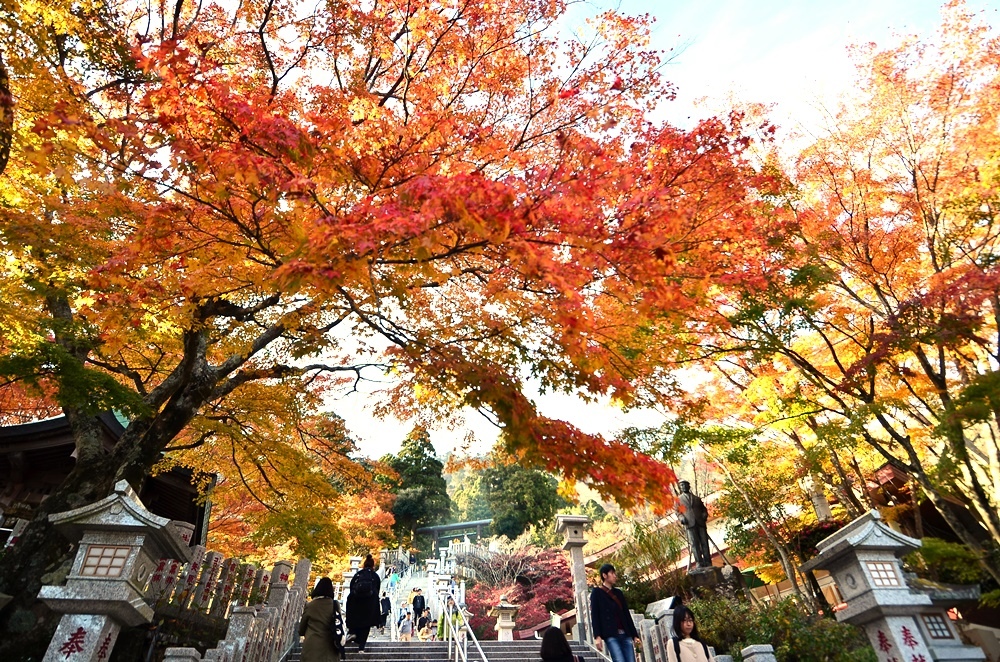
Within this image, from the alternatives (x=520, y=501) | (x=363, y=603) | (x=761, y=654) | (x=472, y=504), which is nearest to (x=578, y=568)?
(x=363, y=603)

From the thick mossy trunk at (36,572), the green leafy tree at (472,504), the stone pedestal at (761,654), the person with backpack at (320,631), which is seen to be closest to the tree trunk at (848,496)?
the stone pedestal at (761,654)

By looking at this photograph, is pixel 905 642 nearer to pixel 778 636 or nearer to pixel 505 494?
pixel 778 636

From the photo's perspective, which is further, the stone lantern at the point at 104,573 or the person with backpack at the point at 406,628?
the person with backpack at the point at 406,628

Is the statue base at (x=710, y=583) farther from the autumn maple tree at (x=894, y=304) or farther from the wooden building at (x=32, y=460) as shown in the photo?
the wooden building at (x=32, y=460)

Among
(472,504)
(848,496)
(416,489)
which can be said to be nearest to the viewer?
(848,496)

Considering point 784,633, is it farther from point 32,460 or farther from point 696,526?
point 32,460

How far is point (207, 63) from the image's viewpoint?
297 inches

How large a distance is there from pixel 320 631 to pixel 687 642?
4744 millimetres

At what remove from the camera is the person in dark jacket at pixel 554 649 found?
6.50 meters

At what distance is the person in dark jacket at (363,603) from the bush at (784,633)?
549 cm

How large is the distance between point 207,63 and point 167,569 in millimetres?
7130

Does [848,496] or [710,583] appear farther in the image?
[848,496]

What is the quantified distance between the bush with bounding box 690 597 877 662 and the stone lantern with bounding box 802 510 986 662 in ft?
4.69

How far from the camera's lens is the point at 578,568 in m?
12.4
